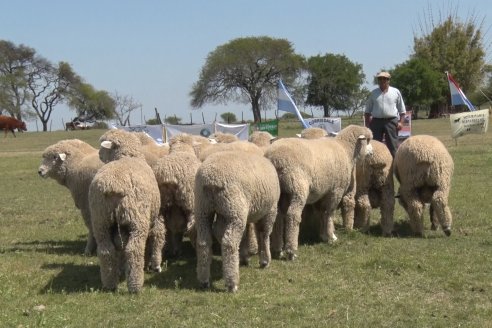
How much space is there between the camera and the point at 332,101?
66.7m

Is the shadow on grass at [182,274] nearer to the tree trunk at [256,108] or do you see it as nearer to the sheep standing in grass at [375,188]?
the sheep standing in grass at [375,188]

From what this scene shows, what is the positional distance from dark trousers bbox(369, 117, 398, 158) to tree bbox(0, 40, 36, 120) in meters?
61.5

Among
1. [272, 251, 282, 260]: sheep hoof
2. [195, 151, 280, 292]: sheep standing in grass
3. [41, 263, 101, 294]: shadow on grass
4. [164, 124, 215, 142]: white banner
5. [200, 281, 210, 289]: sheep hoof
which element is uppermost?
[164, 124, 215, 142]: white banner

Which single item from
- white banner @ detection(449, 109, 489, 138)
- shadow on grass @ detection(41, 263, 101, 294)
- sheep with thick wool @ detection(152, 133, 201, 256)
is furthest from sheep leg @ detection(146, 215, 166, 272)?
white banner @ detection(449, 109, 489, 138)

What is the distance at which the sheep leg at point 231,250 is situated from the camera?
6.48 metres

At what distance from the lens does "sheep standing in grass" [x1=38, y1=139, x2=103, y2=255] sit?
28.5ft

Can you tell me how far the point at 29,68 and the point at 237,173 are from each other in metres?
71.2

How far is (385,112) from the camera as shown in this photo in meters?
11.1

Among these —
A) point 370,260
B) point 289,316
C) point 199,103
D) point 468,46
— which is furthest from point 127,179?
point 199,103

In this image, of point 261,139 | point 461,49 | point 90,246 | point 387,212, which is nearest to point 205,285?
point 90,246

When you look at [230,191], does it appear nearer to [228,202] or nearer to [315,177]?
[228,202]

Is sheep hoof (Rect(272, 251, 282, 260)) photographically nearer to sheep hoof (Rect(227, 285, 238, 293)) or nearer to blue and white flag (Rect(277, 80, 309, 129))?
sheep hoof (Rect(227, 285, 238, 293))

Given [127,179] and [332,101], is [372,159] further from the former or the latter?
[332,101]

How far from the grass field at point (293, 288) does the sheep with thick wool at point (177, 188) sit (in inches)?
23.8
